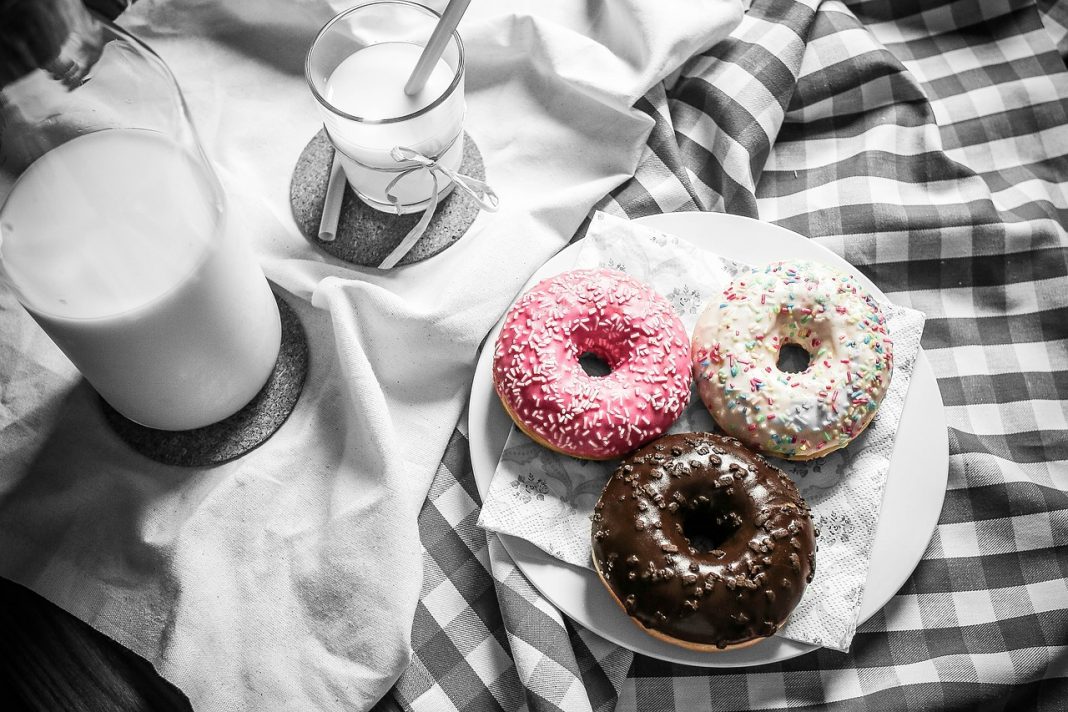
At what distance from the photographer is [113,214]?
0.93 metres

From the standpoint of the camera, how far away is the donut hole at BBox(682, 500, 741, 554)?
1.16m

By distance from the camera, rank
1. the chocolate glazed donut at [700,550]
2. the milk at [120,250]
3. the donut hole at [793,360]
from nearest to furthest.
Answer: the milk at [120,250], the chocolate glazed donut at [700,550], the donut hole at [793,360]

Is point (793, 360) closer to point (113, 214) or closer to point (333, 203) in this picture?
point (333, 203)

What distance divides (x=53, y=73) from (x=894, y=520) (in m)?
1.17

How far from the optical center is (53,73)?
2.98 ft

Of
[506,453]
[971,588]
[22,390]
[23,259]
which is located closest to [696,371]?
[506,453]

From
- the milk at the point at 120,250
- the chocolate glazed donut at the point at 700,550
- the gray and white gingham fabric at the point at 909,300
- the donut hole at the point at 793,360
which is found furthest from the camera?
the donut hole at the point at 793,360

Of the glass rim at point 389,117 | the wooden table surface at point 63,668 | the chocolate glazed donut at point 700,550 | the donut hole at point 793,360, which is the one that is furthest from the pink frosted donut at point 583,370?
the wooden table surface at point 63,668

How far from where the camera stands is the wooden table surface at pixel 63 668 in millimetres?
1189

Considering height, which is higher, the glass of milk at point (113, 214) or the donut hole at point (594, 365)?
the glass of milk at point (113, 214)

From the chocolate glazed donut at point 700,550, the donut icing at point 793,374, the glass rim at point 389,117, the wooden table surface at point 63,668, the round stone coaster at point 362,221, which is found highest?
the glass rim at point 389,117

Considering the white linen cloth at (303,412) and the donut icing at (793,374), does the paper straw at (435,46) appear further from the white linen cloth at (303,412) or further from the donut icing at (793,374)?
the donut icing at (793,374)

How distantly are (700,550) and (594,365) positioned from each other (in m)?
0.34

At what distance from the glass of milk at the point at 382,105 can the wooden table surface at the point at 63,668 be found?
75cm
